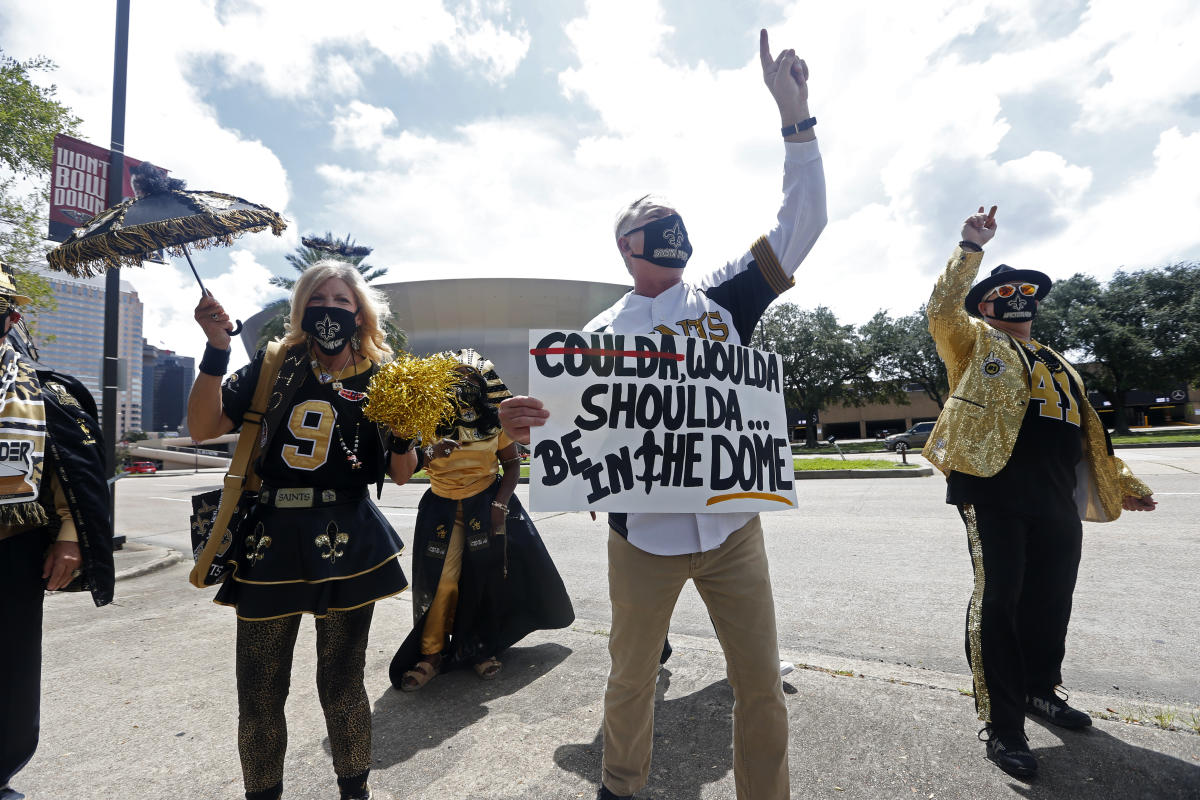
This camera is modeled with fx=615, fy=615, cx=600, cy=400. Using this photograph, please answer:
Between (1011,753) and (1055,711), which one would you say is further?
(1055,711)

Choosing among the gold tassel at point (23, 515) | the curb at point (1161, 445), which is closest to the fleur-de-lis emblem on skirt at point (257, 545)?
the gold tassel at point (23, 515)

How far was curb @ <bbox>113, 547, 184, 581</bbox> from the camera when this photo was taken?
22.1 ft

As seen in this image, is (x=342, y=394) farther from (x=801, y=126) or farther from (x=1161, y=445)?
(x=1161, y=445)

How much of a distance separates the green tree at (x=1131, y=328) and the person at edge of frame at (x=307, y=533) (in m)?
41.9

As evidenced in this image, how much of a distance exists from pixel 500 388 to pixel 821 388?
138ft

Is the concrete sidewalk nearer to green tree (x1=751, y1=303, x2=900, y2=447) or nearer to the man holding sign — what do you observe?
the man holding sign

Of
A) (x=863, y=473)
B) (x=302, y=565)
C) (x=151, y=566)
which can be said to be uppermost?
(x=302, y=565)

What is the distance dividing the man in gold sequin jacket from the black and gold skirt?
2505mm

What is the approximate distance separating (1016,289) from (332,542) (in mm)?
3358

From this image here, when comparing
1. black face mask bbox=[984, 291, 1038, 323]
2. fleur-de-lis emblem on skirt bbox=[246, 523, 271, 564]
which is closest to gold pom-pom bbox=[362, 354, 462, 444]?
fleur-de-lis emblem on skirt bbox=[246, 523, 271, 564]

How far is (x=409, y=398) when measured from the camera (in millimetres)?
2172

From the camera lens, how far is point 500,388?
11.2 feet

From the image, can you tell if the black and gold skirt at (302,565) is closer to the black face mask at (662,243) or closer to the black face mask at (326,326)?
the black face mask at (326,326)

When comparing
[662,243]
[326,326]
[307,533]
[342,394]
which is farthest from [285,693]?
[662,243]
